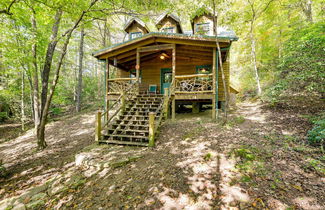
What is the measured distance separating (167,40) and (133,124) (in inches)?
210

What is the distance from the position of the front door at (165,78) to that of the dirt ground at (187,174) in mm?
6520

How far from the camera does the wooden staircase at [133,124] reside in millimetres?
5582

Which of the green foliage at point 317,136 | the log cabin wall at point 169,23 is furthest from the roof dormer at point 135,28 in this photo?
the green foliage at point 317,136

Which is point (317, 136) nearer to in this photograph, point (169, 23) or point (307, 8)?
point (169, 23)

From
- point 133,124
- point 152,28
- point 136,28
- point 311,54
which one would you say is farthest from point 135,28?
point 311,54

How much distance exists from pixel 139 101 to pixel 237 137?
5116 mm

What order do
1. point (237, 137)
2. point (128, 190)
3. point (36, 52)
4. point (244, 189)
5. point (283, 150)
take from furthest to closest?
point (36, 52), point (237, 137), point (283, 150), point (128, 190), point (244, 189)

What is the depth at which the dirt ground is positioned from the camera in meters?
2.63

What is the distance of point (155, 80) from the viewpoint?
475 inches

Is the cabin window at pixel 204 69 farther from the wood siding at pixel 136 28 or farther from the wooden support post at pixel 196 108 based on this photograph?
the wood siding at pixel 136 28

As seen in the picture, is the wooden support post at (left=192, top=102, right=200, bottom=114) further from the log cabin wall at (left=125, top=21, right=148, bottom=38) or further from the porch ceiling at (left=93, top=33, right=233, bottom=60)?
the log cabin wall at (left=125, top=21, right=148, bottom=38)

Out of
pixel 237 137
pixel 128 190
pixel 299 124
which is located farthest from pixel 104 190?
pixel 299 124

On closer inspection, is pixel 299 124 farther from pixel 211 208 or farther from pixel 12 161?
pixel 12 161

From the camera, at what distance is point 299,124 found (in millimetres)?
5793
